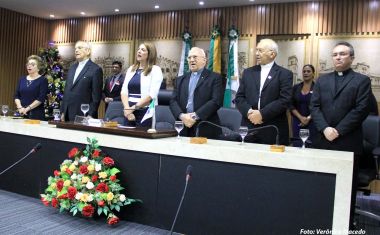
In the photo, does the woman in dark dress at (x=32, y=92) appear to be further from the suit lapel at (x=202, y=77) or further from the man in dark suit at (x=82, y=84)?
the suit lapel at (x=202, y=77)

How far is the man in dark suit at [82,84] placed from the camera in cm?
371

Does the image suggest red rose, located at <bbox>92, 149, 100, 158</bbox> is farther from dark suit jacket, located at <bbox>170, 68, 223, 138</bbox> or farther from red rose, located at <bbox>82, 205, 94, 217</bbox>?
dark suit jacket, located at <bbox>170, 68, 223, 138</bbox>

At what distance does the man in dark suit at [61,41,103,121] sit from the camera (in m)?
3.71

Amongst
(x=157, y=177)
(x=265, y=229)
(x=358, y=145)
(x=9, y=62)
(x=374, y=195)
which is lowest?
(x=374, y=195)

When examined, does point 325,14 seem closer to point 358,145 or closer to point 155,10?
point 155,10

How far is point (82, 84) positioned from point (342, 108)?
8.22 feet

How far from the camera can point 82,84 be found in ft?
12.2

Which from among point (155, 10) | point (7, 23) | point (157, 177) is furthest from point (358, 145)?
point (7, 23)

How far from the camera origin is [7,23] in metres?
8.13

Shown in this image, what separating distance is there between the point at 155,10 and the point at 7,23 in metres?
3.53

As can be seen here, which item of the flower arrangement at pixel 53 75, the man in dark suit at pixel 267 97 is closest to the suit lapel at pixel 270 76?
Result: the man in dark suit at pixel 267 97

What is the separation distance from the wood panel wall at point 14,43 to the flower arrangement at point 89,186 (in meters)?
6.57

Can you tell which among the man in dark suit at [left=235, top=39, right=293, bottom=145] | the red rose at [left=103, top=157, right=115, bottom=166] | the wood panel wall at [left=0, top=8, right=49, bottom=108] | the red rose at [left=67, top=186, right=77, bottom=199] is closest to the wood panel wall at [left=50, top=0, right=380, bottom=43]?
the wood panel wall at [left=0, top=8, right=49, bottom=108]

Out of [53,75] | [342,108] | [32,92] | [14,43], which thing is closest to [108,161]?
[342,108]
